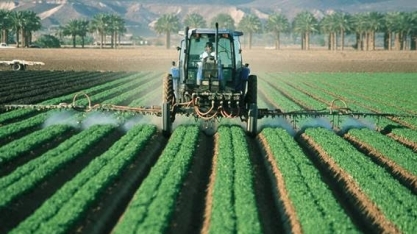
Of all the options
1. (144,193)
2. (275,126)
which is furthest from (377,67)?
(144,193)

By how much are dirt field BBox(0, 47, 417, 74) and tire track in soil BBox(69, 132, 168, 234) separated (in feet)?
130

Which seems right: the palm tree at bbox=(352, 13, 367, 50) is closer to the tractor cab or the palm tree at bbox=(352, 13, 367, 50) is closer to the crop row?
the tractor cab

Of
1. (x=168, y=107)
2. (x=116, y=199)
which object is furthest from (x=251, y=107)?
(x=116, y=199)

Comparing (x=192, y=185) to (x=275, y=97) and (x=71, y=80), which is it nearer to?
(x=275, y=97)

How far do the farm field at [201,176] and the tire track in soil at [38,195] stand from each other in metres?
0.02

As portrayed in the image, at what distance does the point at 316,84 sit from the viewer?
1441 inches

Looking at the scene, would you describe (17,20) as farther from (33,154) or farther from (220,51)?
(33,154)

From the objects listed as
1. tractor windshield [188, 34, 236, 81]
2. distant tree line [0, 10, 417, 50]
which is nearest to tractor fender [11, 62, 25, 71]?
tractor windshield [188, 34, 236, 81]

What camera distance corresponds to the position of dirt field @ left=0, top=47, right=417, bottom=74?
5597cm

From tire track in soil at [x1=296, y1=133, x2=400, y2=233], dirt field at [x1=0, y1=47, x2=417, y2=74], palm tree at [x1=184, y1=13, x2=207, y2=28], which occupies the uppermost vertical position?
palm tree at [x1=184, y1=13, x2=207, y2=28]

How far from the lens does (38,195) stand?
10.1 m

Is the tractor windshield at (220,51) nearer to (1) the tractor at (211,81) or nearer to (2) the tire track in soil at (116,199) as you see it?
(1) the tractor at (211,81)

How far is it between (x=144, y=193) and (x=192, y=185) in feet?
4.51

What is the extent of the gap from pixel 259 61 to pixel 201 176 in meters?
57.0
